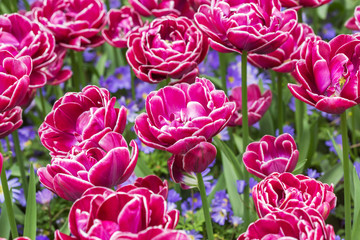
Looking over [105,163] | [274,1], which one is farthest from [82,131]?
[274,1]

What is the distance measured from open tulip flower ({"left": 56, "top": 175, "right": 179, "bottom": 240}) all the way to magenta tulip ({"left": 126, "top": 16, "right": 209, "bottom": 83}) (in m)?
0.58

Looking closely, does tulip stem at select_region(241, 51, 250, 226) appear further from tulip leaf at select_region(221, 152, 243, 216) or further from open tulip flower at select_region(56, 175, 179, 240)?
open tulip flower at select_region(56, 175, 179, 240)

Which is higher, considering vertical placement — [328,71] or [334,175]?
[328,71]

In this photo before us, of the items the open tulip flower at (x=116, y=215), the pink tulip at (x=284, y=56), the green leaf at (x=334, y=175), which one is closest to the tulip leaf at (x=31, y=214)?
the open tulip flower at (x=116, y=215)

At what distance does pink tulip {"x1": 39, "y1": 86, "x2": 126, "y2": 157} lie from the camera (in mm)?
1127

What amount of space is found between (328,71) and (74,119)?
509mm

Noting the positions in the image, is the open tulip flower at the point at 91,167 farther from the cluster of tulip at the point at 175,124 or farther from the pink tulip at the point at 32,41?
the pink tulip at the point at 32,41

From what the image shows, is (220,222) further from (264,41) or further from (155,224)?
(155,224)

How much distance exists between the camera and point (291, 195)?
101cm

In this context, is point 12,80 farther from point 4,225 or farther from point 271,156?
point 271,156

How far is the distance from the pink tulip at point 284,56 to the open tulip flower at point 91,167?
0.65 metres

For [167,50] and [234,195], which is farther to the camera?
[234,195]

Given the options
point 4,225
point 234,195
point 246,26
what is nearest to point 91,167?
point 246,26

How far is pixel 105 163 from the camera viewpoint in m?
1.00
